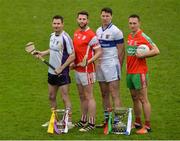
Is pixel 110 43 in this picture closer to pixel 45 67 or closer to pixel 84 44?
pixel 84 44

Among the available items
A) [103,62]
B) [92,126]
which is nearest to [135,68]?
[103,62]

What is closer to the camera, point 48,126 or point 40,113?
point 48,126

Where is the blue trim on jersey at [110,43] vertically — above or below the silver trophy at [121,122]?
above

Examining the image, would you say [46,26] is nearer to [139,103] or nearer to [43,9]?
[43,9]

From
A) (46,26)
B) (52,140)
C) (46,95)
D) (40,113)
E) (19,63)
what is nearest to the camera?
(52,140)

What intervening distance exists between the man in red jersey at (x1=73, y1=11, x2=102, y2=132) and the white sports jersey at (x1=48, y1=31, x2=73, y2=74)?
147 millimetres

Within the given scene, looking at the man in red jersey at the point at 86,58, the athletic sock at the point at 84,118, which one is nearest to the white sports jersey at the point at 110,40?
the man in red jersey at the point at 86,58

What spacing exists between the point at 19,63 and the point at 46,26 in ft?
12.5

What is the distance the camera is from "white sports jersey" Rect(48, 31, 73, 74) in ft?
33.7

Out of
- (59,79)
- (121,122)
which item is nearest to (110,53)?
(59,79)

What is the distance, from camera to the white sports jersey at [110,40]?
1022 cm

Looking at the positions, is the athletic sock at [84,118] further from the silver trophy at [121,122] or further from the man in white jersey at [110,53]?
the silver trophy at [121,122]

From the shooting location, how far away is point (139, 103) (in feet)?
33.8

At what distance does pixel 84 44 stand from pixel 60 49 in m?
0.48
